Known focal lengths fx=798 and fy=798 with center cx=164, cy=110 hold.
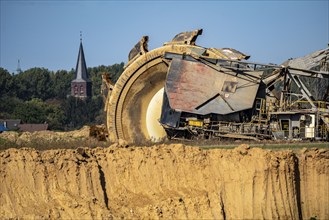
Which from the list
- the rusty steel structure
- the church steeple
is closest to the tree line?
the church steeple

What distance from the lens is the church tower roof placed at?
6078 inches

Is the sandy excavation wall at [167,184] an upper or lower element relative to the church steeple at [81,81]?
lower

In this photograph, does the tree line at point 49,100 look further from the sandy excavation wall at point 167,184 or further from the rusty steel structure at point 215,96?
the sandy excavation wall at point 167,184

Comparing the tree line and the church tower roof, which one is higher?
the church tower roof

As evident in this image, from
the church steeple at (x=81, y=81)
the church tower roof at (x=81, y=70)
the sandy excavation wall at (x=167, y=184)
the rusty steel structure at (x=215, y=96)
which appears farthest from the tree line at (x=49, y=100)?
the sandy excavation wall at (x=167, y=184)

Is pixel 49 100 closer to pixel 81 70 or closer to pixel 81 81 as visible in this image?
pixel 81 81

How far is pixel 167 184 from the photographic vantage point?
24188 millimetres

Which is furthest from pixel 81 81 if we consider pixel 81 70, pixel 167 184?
pixel 167 184

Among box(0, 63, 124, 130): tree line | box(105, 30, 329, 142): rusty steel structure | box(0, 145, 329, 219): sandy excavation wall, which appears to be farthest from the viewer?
box(0, 63, 124, 130): tree line

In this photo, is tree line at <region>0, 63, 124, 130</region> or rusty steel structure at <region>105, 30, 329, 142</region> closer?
rusty steel structure at <region>105, 30, 329, 142</region>

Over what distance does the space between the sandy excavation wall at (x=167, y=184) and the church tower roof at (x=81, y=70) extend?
130 metres

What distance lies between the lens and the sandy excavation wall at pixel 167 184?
22453 millimetres

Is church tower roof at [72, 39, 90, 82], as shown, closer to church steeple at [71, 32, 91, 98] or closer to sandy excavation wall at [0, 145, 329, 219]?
church steeple at [71, 32, 91, 98]

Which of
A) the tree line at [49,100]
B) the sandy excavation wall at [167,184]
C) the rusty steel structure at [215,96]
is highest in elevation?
the tree line at [49,100]
